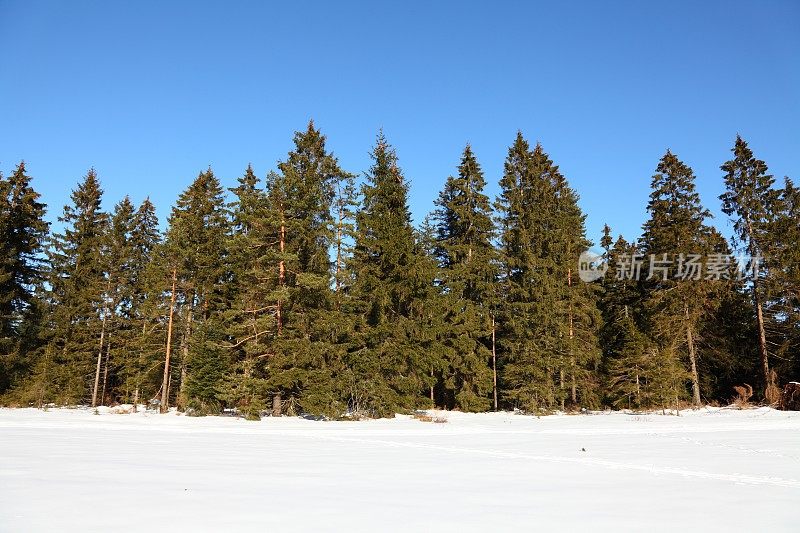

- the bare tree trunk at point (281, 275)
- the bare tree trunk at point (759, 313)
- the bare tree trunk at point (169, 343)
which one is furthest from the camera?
the bare tree trunk at point (759, 313)

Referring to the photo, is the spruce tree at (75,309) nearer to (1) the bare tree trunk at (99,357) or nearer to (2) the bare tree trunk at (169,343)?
(1) the bare tree trunk at (99,357)

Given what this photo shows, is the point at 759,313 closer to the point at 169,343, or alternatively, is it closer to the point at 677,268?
the point at 677,268

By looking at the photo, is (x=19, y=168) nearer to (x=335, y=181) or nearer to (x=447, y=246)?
(x=335, y=181)

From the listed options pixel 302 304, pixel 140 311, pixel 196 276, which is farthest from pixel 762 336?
pixel 140 311

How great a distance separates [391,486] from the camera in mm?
6020

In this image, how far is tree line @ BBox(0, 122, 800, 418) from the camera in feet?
73.8

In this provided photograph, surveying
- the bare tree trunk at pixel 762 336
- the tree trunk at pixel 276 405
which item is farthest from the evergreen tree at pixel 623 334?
the tree trunk at pixel 276 405

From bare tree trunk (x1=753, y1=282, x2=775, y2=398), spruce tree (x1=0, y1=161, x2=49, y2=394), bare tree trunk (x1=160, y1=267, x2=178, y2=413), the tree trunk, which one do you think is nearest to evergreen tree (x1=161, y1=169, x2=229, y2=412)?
bare tree trunk (x1=160, y1=267, x2=178, y2=413)

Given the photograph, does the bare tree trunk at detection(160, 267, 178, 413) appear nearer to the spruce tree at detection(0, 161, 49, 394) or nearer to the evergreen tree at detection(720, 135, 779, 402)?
the spruce tree at detection(0, 161, 49, 394)

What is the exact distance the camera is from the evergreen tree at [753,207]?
29.3 m

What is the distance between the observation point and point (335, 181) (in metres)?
27.1

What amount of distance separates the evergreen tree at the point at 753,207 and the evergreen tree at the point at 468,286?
15.3m

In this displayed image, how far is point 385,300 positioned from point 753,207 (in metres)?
24.0

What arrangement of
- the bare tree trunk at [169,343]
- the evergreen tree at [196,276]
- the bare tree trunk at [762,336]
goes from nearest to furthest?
the evergreen tree at [196,276]
the bare tree trunk at [169,343]
the bare tree trunk at [762,336]
